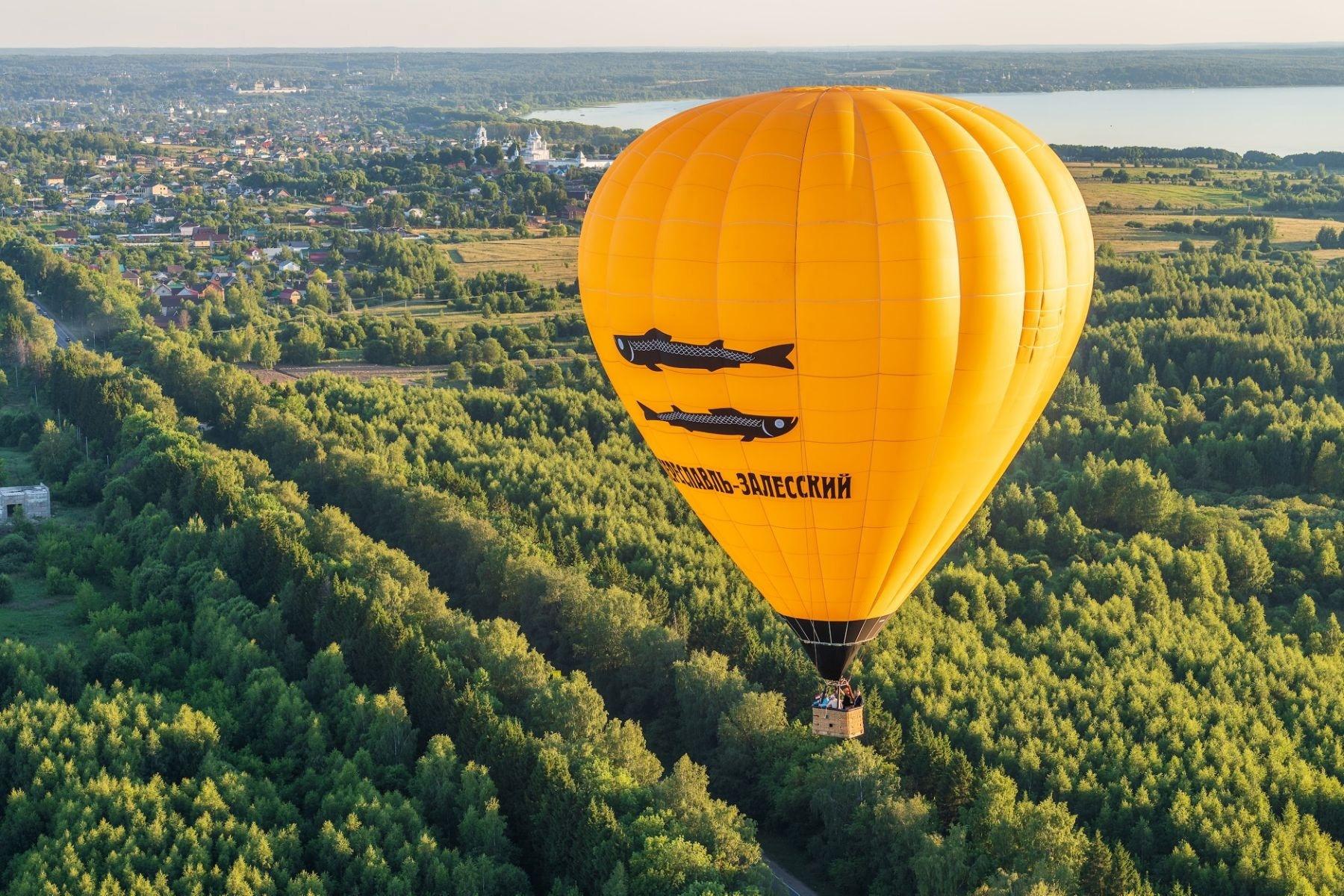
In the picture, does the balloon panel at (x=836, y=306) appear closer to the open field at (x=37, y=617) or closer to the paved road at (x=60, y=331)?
the open field at (x=37, y=617)

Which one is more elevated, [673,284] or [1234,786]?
[673,284]

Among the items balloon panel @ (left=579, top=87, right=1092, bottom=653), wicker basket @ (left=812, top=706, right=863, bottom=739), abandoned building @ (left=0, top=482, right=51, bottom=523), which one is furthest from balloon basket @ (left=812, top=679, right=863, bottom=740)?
abandoned building @ (left=0, top=482, right=51, bottom=523)

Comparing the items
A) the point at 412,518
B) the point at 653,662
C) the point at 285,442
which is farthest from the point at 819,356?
the point at 285,442

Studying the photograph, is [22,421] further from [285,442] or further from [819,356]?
[819,356]

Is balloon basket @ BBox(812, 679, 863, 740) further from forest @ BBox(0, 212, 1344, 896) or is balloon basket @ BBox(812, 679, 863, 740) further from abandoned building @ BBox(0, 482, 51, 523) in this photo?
abandoned building @ BBox(0, 482, 51, 523)

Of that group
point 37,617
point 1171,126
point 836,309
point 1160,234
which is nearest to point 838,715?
point 836,309

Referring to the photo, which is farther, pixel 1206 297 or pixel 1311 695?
pixel 1206 297
